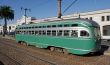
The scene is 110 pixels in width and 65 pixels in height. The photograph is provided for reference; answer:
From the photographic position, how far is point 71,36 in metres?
18.7

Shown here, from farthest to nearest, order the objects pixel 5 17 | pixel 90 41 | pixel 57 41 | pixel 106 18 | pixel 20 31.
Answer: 1. pixel 5 17
2. pixel 106 18
3. pixel 20 31
4. pixel 57 41
5. pixel 90 41

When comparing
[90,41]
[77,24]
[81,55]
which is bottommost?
[81,55]

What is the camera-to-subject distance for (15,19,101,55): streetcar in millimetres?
17547

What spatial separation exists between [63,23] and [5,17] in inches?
2628

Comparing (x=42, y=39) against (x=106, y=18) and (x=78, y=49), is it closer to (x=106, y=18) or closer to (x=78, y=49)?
(x=78, y=49)

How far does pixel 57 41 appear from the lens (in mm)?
20484

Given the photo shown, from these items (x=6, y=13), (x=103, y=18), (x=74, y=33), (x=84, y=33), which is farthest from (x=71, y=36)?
(x=6, y=13)

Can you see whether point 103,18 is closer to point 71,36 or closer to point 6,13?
point 71,36

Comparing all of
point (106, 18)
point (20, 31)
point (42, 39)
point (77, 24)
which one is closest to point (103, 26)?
point (106, 18)

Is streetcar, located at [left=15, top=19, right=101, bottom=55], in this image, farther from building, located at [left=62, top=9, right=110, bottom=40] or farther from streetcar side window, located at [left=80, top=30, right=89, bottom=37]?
building, located at [left=62, top=9, right=110, bottom=40]

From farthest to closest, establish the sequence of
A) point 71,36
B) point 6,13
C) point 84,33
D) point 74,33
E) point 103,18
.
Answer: point 6,13
point 103,18
point 71,36
point 74,33
point 84,33

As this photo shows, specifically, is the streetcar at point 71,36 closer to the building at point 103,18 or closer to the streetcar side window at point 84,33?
the streetcar side window at point 84,33

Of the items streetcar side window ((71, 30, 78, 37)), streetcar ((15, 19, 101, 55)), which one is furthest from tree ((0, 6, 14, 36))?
streetcar side window ((71, 30, 78, 37))

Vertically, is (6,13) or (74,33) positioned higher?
(6,13)
